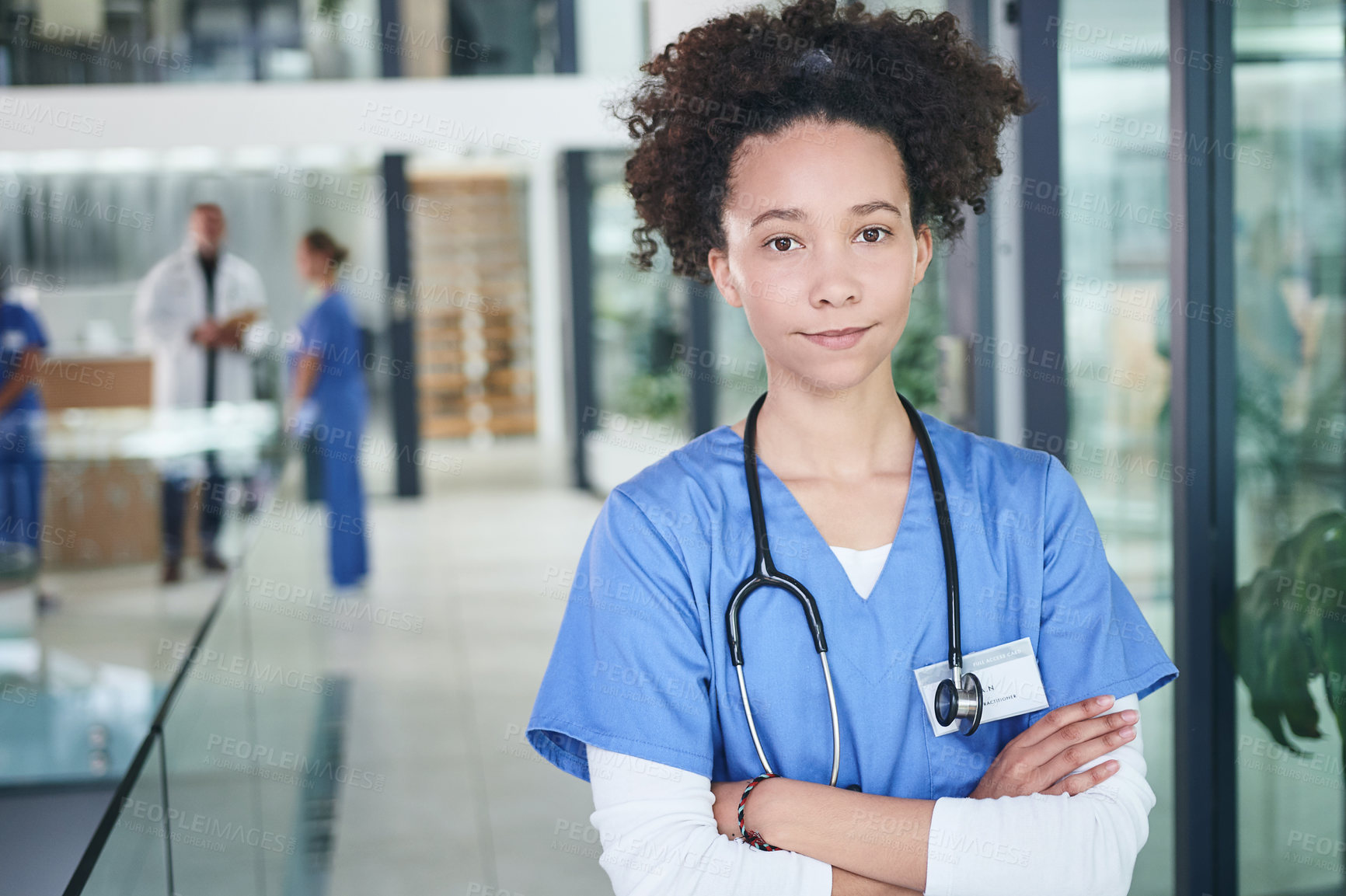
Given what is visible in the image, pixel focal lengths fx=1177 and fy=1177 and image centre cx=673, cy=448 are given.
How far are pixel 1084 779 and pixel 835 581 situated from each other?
29 cm

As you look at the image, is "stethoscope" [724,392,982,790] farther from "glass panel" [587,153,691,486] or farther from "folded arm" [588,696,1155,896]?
"glass panel" [587,153,691,486]

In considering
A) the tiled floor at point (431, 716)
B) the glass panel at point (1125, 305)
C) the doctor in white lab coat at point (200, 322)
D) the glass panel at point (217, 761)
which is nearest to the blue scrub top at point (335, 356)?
the doctor in white lab coat at point (200, 322)

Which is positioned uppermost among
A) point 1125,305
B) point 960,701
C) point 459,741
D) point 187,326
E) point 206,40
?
point 206,40

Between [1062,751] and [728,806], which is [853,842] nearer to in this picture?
[728,806]

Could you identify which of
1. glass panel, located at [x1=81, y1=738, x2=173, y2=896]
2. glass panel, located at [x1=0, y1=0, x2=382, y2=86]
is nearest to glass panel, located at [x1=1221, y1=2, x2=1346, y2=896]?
glass panel, located at [x1=81, y1=738, x2=173, y2=896]

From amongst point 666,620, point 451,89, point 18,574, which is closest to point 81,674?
point 18,574

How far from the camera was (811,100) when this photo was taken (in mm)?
1094

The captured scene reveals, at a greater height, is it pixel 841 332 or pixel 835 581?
pixel 841 332

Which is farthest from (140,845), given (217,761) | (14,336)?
(14,336)

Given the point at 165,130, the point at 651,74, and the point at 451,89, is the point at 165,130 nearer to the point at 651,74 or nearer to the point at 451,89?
the point at 451,89

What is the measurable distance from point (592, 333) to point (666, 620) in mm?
6754

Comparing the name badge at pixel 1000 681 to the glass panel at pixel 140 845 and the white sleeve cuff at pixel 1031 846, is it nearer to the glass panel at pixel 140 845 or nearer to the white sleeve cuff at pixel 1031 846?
the white sleeve cuff at pixel 1031 846

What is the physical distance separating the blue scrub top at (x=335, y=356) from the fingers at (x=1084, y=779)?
435cm

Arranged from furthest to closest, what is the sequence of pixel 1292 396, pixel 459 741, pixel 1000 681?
pixel 459 741, pixel 1292 396, pixel 1000 681
